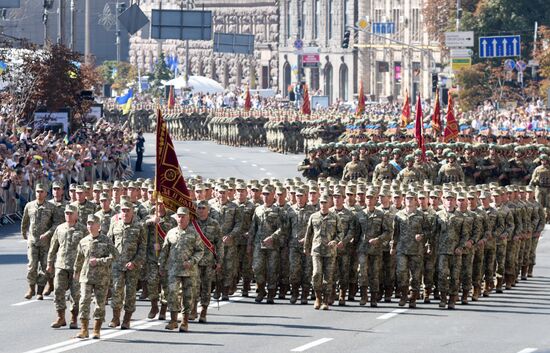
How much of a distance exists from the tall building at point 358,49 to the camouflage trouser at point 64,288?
76.8 m

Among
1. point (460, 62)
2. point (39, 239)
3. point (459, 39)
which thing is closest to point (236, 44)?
point (460, 62)

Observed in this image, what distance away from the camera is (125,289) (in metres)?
22.4

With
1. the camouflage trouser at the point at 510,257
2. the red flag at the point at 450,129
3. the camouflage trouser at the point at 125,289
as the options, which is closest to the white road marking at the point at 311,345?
the camouflage trouser at the point at 125,289

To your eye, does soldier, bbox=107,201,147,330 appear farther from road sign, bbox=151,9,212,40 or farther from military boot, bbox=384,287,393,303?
road sign, bbox=151,9,212,40

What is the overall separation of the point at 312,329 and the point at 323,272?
2.19m

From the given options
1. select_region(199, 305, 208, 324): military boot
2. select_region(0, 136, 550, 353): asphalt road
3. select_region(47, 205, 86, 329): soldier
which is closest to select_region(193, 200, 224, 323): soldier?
select_region(199, 305, 208, 324): military boot

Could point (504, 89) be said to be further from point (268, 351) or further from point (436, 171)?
point (268, 351)

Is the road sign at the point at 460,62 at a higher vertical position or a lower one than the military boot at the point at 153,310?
higher

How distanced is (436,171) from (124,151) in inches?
468

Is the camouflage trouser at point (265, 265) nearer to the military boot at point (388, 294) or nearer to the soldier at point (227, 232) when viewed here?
the soldier at point (227, 232)

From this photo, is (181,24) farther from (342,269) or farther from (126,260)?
(126,260)

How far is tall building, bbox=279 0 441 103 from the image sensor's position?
10506 centimetres

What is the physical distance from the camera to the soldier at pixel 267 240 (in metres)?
25.4

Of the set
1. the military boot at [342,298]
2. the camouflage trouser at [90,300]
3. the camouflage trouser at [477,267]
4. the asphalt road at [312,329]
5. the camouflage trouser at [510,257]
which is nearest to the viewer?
the asphalt road at [312,329]
